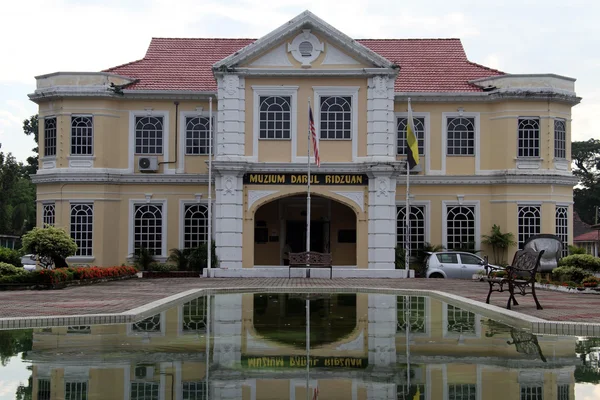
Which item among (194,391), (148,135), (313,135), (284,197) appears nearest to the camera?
(194,391)

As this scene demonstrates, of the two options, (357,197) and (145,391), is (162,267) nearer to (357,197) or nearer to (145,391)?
(357,197)

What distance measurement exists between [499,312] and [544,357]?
15.6 ft

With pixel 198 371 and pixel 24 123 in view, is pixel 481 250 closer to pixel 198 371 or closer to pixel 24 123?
pixel 198 371

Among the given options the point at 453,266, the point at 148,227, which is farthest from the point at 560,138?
the point at 148,227

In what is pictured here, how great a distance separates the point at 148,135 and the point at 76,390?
91.0 feet

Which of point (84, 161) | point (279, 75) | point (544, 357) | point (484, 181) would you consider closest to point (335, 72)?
point (279, 75)

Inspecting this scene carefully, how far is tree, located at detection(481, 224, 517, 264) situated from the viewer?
110 feet

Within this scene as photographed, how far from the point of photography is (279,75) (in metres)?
31.3

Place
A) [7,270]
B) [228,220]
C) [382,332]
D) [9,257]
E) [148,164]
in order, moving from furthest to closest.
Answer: [148,164] → [228,220] → [9,257] → [7,270] → [382,332]

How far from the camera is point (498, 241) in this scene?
33.6 m

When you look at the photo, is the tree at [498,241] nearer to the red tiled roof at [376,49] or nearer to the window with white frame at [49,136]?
the red tiled roof at [376,49]

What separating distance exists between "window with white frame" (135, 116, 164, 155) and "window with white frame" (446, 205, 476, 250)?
12.6 m

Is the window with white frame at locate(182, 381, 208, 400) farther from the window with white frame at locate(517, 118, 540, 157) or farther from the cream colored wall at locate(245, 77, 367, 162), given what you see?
the window with white frame at locate(517, 118, 540, 157)

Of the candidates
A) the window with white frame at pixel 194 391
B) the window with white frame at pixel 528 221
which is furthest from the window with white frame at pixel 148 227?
the window with white frame at pixel 194 391
